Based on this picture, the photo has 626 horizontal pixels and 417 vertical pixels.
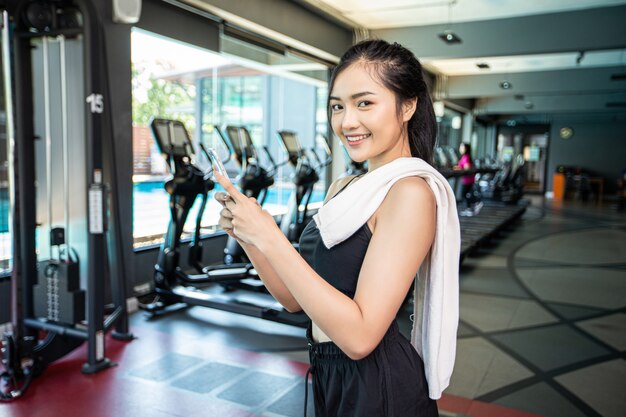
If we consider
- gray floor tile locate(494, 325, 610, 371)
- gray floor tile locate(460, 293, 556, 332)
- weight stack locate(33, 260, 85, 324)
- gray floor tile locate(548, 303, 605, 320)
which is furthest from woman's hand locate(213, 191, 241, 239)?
gray floor tile locate(548, 303, 605, 320)

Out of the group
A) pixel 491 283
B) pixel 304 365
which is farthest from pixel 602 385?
pixel 491 283

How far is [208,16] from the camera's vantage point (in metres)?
5.48

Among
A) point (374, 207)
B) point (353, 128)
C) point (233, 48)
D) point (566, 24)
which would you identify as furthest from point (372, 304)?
point (566, 24)

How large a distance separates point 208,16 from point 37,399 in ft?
13.3

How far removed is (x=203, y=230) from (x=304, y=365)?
3.18m

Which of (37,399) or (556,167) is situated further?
(556,167)

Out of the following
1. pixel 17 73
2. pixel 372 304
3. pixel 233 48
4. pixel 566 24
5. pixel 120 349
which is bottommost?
pixel 120 349

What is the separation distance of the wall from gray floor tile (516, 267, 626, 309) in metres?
14.1

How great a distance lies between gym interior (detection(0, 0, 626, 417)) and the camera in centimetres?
313

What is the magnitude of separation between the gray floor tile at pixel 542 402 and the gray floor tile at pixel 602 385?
14cm

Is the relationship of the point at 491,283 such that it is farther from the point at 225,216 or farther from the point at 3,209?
the point at 225,216

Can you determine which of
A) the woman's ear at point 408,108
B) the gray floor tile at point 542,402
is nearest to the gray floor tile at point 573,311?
the gray floor tile at point 542,402

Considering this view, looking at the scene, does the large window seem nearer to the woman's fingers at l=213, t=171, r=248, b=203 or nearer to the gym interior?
the gym interior

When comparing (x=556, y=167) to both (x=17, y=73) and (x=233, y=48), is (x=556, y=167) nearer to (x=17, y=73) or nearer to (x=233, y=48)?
(x=233, y=48)
